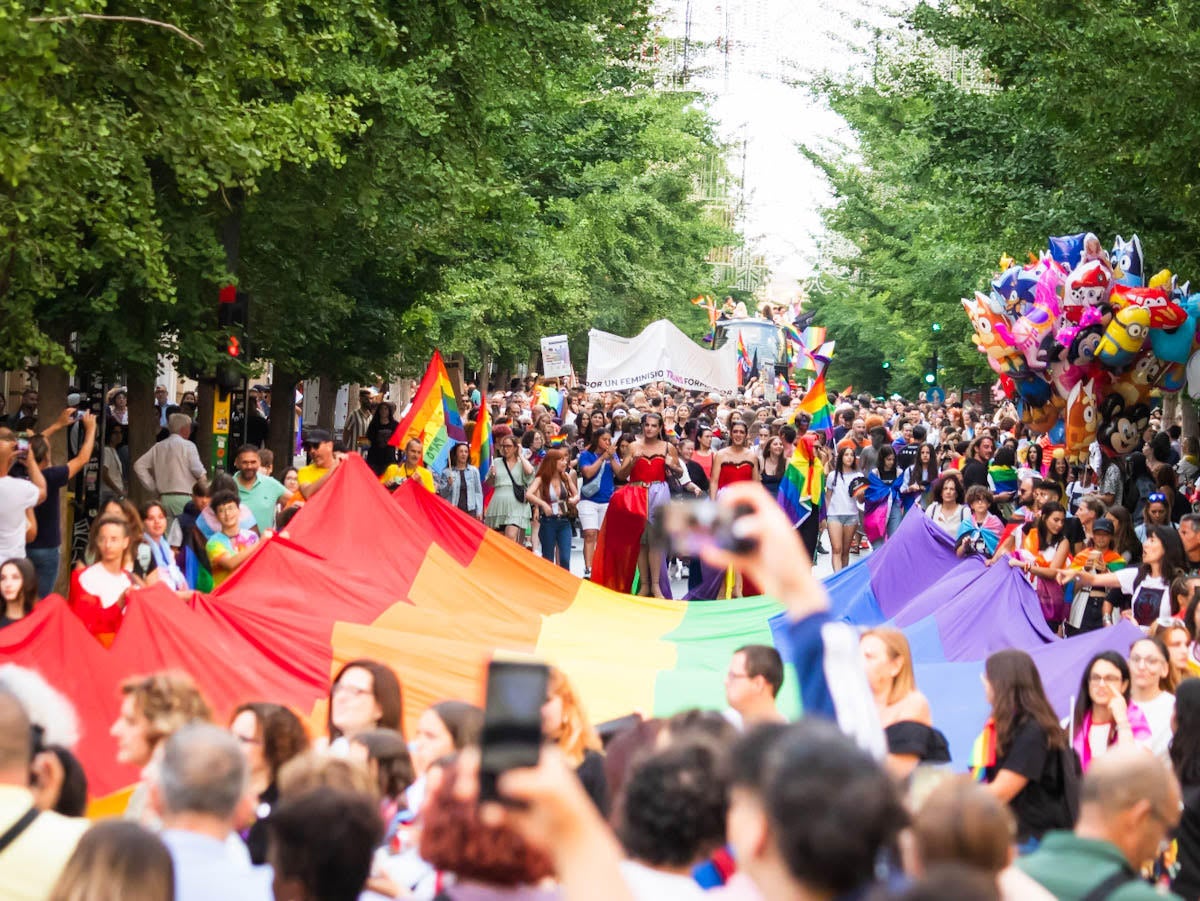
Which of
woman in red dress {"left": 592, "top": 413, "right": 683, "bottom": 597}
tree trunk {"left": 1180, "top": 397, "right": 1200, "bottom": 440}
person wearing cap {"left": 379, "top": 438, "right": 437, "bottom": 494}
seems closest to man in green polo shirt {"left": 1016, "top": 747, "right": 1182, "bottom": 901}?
woman in red dress {"left": 592, "top": 413, "right": 683, "bottom": 597}

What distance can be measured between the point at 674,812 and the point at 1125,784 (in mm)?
1377

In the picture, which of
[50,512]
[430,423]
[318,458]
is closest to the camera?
[50,512]

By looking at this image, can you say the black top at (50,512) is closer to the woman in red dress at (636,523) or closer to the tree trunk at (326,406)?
the woman in red dress at (636,523)

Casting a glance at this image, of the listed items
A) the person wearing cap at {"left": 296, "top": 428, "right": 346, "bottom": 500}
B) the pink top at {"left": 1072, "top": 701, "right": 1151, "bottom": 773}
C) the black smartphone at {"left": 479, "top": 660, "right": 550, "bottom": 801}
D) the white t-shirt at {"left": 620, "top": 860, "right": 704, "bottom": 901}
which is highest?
the black smartphone at {"left": 479, "top": 660, "right": 550, "bottom": 801}

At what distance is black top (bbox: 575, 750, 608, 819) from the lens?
6402 mm

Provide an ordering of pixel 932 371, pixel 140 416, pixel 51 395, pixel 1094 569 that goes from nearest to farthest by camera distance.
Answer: pixel 1094 569
pixel 51 395
pixel 140 416
pixel 932 371

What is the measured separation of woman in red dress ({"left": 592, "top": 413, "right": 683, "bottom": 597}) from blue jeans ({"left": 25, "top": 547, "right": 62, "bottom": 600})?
631cm

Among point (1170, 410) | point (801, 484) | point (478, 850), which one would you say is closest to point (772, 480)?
point (801, 484)

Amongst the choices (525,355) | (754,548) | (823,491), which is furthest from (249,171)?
(525,355)

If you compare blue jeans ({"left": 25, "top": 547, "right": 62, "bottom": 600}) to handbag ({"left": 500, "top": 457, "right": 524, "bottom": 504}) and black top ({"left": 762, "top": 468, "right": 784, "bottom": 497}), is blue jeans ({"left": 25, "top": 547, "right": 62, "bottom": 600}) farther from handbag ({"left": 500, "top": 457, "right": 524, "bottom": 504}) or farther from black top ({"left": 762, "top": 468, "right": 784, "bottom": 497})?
black top ({"left": 762, "top": 468, "right": 784, "bottom": 497})

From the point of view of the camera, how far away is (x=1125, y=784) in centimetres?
489

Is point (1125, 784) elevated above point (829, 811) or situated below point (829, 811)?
below

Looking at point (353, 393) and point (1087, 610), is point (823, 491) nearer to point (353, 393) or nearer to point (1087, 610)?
point (1087, 610)

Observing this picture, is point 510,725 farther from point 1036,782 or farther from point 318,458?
point 318,458
